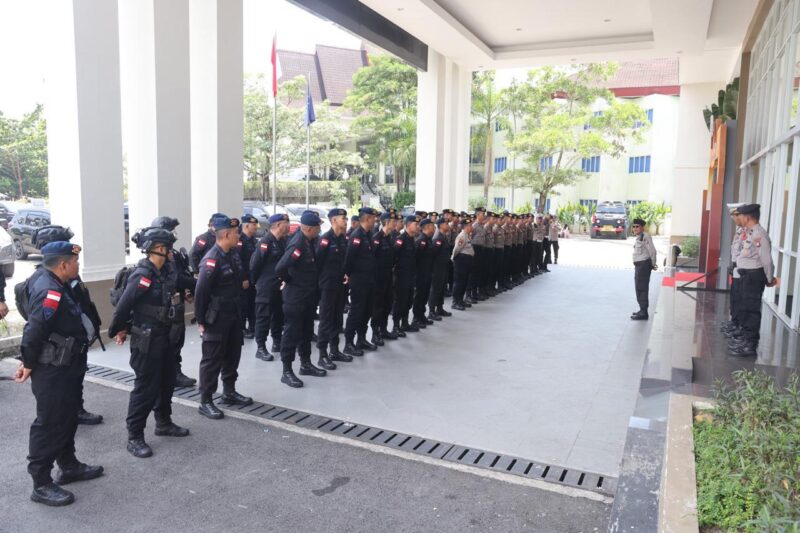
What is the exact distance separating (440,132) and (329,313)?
35.2 ft

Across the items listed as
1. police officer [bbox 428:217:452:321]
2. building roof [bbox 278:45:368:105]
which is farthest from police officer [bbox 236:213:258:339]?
building roof [bbox 278:45:368:105]

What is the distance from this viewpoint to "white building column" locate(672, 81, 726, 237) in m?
19.2

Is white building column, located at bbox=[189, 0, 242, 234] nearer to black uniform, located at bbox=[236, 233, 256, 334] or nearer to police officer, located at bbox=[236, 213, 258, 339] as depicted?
police officer, located at bbox=[236, 213, 258, 339]

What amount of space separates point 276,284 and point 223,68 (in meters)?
3.74

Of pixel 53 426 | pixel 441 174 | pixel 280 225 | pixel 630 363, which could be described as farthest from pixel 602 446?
pixel 441 174

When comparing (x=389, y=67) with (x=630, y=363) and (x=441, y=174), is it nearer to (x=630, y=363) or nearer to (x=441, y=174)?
(x=441, y=174)

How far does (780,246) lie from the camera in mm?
8336

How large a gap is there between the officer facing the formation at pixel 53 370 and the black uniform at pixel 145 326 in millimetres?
485

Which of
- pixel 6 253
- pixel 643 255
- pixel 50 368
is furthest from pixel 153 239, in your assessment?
pixel 643 255

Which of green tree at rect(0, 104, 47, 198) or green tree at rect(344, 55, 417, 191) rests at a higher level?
green tree at rect(344, 55, 417, 191)

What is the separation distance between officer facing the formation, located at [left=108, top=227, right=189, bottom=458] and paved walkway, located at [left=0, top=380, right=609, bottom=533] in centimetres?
33

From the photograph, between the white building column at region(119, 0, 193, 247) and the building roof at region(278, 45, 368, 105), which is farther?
the building roof at region(278, 45, 368, 105)

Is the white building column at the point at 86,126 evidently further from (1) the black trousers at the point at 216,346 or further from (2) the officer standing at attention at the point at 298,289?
(1) the black trousers at the point at 216,346

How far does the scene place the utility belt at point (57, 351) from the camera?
3.77 metres
